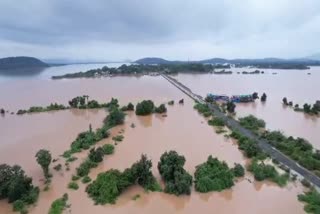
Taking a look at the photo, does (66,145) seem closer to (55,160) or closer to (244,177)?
(55,160)

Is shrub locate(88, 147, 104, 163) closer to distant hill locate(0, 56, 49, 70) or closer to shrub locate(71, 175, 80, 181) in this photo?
shrub locate(71, 175, 80, 181)

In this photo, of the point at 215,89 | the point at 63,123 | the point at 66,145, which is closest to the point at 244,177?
the point at 66,145

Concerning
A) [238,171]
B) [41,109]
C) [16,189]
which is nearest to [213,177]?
[238,171]

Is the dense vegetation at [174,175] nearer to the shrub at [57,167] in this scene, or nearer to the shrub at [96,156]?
the shrub at [96,156]

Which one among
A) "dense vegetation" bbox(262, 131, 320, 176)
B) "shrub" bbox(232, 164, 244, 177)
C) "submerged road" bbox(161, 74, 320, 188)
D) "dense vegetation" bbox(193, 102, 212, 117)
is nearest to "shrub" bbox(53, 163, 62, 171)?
"shrub" bbox(232, 164, 244, 177)

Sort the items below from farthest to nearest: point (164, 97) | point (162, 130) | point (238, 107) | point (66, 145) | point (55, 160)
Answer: point (164, 97) < point (238, 107) < point (162, 130) < point (66, 145) < point (55, 160)
